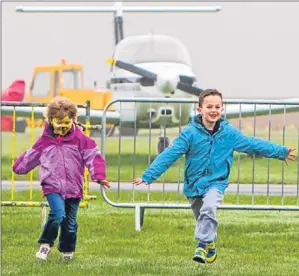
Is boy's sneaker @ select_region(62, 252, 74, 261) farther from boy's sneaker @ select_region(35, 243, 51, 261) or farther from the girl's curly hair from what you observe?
the girl's curly hair

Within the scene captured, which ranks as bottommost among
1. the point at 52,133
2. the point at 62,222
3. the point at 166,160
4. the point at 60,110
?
the point at 62,222

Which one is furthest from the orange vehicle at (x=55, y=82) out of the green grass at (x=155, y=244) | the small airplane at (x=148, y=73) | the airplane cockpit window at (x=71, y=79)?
the green grass at (x=155, y=244)

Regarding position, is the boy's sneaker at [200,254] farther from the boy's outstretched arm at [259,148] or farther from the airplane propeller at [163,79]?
the airplane propeller at [163,79]

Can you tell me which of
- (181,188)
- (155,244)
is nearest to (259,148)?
(155,244)

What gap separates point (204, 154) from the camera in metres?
7.60

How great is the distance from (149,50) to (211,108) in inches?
748

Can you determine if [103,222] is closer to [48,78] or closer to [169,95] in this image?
[169,95]

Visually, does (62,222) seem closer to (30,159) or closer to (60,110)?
(30,159)

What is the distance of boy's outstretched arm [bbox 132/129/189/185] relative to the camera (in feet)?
24.6

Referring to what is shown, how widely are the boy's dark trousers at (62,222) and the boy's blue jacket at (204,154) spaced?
79 cm

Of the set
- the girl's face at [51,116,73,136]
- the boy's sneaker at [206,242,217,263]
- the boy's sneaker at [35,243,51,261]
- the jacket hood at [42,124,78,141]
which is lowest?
the boy's sneaker at [35,243,51,261]

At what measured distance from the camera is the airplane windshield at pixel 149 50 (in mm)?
26250

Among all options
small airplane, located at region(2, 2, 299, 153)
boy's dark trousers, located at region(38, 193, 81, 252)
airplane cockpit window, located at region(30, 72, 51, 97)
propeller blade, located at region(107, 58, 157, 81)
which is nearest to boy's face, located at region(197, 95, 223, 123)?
boy's dark trousers, located at region(38, 193, 81, 252)

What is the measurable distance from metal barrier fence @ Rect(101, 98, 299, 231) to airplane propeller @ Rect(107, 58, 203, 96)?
0.87 m
